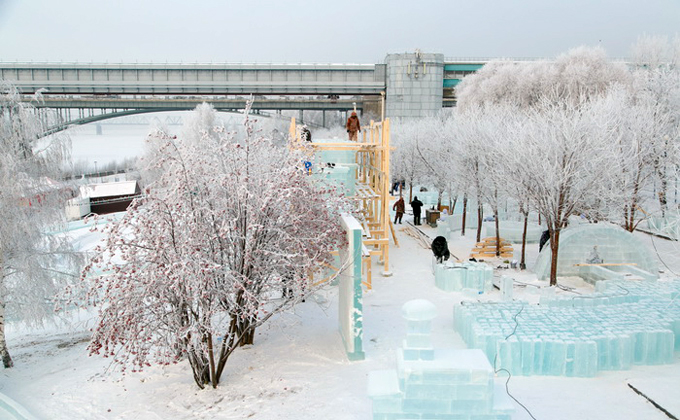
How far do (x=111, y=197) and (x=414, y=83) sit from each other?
32018mm

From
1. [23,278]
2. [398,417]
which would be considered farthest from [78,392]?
[398,417]

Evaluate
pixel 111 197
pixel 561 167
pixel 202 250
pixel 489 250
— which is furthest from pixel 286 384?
pixel 111 197

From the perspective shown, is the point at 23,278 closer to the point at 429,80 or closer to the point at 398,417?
the point at 398,417

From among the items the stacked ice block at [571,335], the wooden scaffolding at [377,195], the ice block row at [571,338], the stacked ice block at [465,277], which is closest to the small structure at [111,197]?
the wooden scaffolding at [377,195]

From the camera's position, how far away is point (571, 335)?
30.8 ft

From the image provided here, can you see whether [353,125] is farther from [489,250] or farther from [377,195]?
[489,250]

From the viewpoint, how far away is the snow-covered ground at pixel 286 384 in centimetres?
807

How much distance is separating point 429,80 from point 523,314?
4657 centimetres

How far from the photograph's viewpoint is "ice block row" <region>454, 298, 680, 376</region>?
9.02m

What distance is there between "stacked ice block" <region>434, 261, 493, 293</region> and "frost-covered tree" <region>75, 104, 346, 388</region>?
568 centimetres

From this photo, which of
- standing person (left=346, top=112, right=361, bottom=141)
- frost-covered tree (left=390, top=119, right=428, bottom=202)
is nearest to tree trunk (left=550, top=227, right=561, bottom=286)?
standing person (left=346, top=112, right=361, bottom=141)

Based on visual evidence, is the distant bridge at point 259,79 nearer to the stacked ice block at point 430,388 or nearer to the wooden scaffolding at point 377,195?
the wooden scaffolding at point 377,195

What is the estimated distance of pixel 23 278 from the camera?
12023mm

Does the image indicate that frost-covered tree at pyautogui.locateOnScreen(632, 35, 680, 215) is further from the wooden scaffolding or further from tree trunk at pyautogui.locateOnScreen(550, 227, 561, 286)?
the wooden scaffolding
